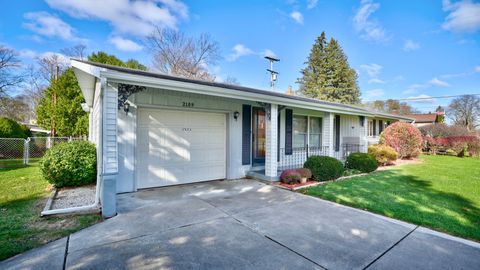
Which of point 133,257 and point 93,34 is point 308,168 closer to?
point 133,257

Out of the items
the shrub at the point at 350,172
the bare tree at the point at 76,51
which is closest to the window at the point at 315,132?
the shrub at the point at 350,172

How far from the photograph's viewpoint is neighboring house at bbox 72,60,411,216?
429cm

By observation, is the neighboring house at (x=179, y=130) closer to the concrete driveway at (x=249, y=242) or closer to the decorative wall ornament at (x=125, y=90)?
the decorative wall ornament at (x=125, y=90)

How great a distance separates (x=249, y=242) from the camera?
313cm

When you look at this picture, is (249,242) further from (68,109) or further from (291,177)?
(68,109)

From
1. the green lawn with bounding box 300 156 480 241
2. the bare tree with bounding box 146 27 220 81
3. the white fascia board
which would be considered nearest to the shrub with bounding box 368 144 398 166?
the green lawn with bounding box 300 156 480 241

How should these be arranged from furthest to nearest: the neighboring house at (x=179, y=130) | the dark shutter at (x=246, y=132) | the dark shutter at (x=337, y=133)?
the dark shutter at (x=337, y=133) → the dark shutter at (x=246, y=132) → the neighboring house at (x=179, y=130)

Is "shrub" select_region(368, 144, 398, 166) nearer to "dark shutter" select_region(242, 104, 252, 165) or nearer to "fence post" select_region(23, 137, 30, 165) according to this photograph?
"dark shutter" select_region(242, 104, 252, 165)

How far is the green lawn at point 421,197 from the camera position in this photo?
387 centimetres

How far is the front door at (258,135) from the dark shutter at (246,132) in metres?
0.23

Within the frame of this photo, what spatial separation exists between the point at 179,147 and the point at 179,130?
465mm

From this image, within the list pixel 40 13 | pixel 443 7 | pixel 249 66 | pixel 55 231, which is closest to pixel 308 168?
pixel 55 231

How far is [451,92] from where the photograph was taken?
96.9 ft

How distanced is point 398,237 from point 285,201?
2165 millimetres
